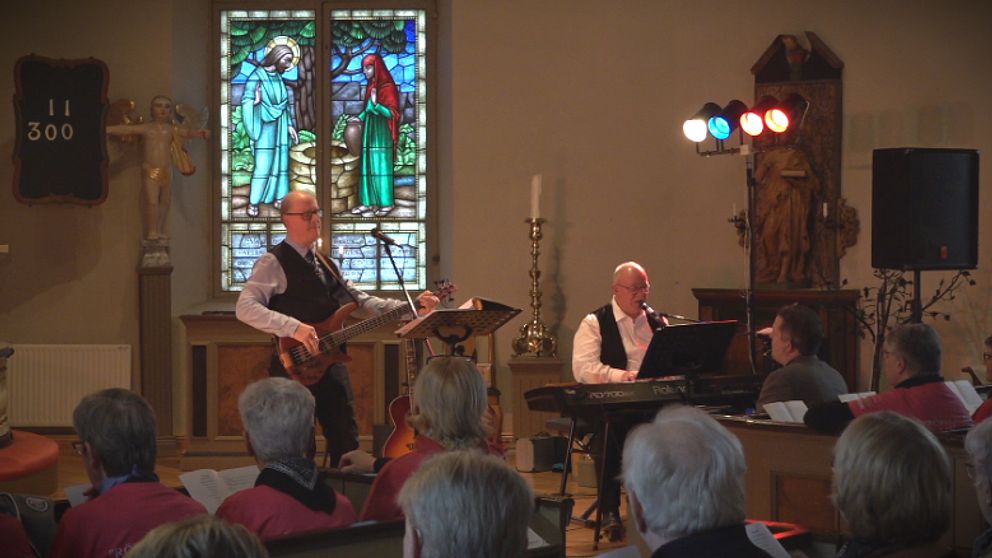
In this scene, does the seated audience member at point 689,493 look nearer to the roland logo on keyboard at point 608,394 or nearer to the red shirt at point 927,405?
the red shirt at point 927,405

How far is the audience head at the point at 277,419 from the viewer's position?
3166 millimetres

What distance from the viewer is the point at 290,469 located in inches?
120

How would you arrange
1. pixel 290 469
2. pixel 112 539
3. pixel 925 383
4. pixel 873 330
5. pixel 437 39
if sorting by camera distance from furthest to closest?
pixel 437 39, pixel 873 330, pixel 925 383, pixel 290 469, pixel 112 539

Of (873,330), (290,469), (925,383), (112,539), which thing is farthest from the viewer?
(873,330)

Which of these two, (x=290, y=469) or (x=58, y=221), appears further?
(x=58, y=221)

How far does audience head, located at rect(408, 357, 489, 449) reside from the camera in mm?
3502

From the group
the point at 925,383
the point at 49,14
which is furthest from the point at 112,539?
the point at 49,14

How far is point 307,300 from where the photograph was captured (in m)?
5.95

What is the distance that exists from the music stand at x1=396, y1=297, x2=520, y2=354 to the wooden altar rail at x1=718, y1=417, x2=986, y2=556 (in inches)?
54.3

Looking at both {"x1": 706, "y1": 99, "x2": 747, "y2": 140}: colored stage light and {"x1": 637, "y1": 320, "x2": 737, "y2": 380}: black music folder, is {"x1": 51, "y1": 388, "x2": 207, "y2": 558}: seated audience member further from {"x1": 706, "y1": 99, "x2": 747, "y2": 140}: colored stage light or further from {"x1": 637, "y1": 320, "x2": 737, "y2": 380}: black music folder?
{"x1": 706, "y1": 99, "x2": 747, "y2": 140}: colored stage light

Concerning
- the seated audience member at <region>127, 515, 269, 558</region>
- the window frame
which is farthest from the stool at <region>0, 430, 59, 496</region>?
the seated audience member at <region>127, 515, 269, 558</region>

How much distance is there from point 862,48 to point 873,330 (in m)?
1.78

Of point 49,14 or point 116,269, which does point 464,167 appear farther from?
point 49,14

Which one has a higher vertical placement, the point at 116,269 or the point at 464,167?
the point at 464,167
